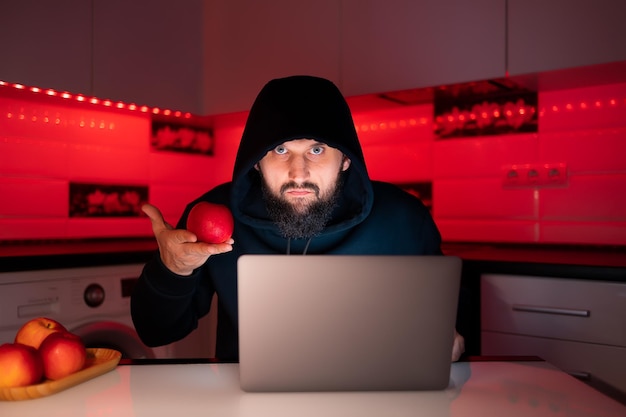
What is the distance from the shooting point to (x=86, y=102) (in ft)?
8.79

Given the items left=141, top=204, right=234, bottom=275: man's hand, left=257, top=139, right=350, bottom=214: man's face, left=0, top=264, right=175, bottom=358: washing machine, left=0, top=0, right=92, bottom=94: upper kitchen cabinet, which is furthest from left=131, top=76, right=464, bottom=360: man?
left=0, top=0, right=92, bottom=94: upper kitchen cabinet

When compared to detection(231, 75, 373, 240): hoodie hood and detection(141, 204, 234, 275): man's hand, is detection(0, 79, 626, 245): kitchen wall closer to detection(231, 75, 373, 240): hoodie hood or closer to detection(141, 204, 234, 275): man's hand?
detection(231, 75, 373, 240): hoodie hood

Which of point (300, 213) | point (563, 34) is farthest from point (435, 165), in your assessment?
point (300, 213)

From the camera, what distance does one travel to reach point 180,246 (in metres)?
1.09

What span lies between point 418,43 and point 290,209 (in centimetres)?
119

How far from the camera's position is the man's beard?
4.98ft

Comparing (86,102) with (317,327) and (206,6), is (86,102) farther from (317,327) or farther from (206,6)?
(317,327)

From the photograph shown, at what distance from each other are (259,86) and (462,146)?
3.25 ft

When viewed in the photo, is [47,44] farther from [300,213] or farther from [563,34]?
[563,34]

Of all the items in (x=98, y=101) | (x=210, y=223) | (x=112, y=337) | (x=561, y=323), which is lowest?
(x=112, y=337)

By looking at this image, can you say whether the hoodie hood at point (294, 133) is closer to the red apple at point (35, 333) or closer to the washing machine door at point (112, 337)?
the red apple at point (35, 333)

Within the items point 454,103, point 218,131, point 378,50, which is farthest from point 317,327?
point 218,131

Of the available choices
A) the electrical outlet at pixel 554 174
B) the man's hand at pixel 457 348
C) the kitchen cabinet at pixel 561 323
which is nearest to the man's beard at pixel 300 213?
the man's hand at pixel 457 348

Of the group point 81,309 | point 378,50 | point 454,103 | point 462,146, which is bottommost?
point 81,309
